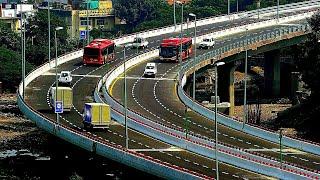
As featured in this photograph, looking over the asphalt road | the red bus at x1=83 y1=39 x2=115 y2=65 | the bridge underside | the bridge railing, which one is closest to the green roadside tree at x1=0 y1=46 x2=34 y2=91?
the red bus at x1=83 y1=39 x2=115 y2=65

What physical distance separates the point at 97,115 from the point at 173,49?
49887 millimetres

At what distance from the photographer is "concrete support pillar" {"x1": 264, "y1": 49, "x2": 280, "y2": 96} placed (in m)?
178

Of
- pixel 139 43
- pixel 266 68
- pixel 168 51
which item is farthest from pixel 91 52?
pixel 266 68

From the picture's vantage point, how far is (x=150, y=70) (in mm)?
144000

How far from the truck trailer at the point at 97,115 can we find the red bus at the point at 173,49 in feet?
155

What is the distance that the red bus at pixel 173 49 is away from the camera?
A: 15200 centimetres

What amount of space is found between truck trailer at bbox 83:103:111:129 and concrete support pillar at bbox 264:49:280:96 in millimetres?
76513

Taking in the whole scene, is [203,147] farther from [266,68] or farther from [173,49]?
[266,68]

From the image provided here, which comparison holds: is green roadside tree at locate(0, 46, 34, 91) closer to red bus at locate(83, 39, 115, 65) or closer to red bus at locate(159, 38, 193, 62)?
red bus at locate(83, 39, 115, 65)

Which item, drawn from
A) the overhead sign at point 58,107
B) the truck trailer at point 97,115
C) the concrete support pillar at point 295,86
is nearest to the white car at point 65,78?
the overhead sign at point 58,107

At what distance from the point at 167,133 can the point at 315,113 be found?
36.1m

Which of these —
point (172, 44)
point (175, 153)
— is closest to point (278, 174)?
point (175, 153)

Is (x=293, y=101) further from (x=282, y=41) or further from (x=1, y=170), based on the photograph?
(x=1, y=170)

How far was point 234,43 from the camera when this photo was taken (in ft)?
538
